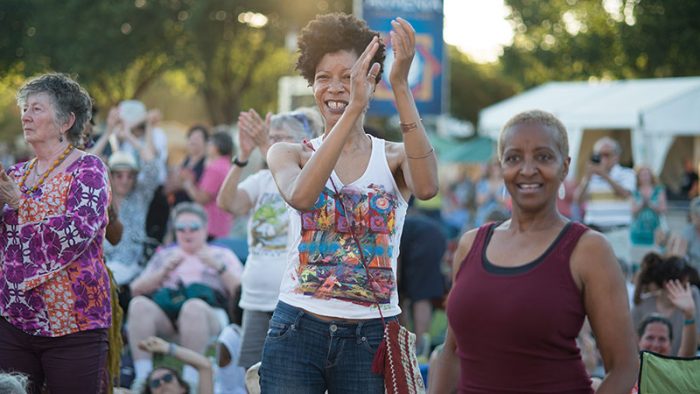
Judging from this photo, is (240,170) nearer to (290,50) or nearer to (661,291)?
(661,291)

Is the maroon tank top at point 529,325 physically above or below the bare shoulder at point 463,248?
below

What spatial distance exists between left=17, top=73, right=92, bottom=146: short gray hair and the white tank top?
4.93 feet

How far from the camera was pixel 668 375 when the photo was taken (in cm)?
515

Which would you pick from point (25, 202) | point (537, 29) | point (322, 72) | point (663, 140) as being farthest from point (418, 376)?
point (537, 29)

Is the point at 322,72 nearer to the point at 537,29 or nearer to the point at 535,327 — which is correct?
the point at 535,327

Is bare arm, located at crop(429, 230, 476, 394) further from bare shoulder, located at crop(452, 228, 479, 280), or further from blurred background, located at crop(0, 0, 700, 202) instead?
blurred background, located at crop(0, 0, 700, 202)

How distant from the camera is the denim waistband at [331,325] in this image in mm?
3805

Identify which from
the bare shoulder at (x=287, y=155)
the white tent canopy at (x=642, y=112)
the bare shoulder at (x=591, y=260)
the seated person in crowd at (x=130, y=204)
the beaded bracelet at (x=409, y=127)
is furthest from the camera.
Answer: the white tent canopy at (x=642, y=112)

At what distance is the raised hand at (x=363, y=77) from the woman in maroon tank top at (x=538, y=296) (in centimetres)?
52

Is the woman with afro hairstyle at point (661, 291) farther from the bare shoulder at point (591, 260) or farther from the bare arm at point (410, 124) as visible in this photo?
the bare shoulder at point (591, 260)

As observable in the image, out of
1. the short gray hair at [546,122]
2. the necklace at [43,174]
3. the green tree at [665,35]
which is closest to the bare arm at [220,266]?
the necklace at [43,174]

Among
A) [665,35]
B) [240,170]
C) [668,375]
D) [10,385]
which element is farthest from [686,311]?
[665,35]

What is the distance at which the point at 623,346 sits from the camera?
11.0ft

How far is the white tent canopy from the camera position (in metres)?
20.0
